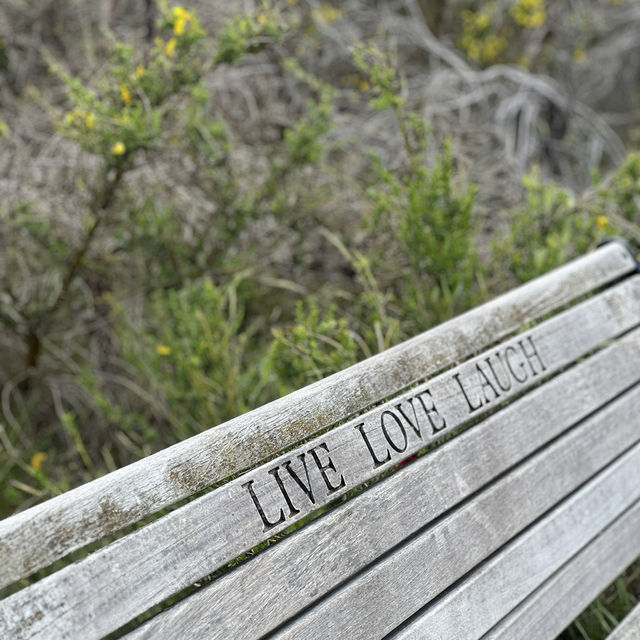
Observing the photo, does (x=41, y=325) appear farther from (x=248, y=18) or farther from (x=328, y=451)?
(x=328, y=451)

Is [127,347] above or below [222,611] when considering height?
above

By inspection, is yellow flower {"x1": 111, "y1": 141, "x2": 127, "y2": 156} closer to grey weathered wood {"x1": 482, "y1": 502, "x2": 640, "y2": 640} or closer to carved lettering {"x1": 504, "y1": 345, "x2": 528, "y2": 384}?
carved lettering {"x1": 504, "y1": 345, "x2": 528, "y2": 384}

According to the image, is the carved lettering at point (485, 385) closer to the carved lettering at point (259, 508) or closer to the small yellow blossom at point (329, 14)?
the carved lettering at point (259, 508)

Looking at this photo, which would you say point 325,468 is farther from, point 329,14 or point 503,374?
point 329,14

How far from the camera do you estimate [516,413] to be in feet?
4.73

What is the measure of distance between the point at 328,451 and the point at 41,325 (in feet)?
5.93

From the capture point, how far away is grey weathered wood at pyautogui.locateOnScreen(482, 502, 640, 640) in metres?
1.30

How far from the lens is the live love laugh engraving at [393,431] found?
107cm

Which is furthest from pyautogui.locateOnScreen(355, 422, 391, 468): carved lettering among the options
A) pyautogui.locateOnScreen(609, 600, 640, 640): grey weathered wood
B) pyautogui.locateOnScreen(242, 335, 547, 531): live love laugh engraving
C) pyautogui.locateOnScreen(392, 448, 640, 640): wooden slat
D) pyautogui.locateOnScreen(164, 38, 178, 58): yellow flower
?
pyautogui.locateOnScreen(164, 38, 178, 58): yellow flower

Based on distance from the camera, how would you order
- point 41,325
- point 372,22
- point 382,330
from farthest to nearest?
point 372,22, point 41,325, point 382,330

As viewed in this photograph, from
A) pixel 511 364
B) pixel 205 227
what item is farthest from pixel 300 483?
pixel 205 227

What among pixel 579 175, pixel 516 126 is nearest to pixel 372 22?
pixel 516 126

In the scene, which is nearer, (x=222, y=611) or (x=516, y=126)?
(x=222, y=611)

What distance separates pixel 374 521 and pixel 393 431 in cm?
16
